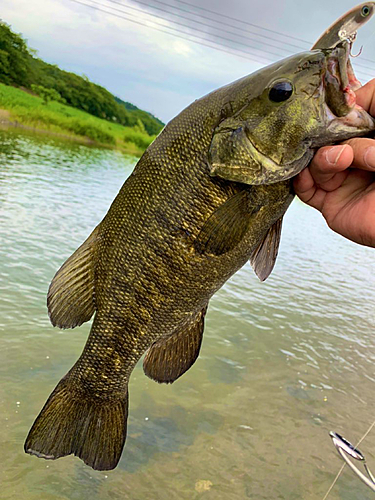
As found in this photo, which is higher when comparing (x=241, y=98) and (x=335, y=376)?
(x=241, y=98)

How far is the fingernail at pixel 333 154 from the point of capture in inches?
69.4

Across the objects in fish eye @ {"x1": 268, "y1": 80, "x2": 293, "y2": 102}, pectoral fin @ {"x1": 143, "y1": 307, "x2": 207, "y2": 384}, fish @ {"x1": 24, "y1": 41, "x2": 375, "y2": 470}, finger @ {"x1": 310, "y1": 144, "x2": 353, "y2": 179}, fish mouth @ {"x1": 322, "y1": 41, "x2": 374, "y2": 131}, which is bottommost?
pectoral fin @ {"x1": 143, "y1": 307, "x2": 207, "y2": 384}

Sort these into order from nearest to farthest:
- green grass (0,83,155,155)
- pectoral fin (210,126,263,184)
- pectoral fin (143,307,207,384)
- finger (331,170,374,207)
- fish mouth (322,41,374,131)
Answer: fish mouth (322,41,374,131), pectoral fin (210,126,263,184), finger (331,170,374,207), pectoral fin (143,307,207,384), green grass (0,83,155,155)

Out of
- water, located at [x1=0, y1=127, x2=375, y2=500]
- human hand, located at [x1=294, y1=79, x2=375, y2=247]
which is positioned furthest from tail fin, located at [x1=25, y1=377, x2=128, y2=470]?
water, located at [x1=0, y1=127, x2=375, y2=500]

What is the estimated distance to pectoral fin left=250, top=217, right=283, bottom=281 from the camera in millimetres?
2148

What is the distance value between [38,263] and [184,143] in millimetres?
5851

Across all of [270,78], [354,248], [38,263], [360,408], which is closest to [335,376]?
[360,408]

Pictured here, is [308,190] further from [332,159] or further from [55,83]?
[55,83]

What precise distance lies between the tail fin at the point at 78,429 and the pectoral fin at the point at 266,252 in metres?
1.03

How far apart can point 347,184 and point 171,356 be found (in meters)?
1.24

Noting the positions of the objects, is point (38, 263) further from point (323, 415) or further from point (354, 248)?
point (354, 248)

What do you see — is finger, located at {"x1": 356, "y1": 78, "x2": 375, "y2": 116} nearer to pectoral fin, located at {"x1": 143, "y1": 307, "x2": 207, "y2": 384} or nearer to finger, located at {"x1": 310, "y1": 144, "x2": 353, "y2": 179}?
finger, located at {"x1": 310, "y1": 144, "x2": 353, "y2": 179}

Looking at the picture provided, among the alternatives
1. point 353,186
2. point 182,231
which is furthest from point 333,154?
point 182,231

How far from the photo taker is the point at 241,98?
189 cm
